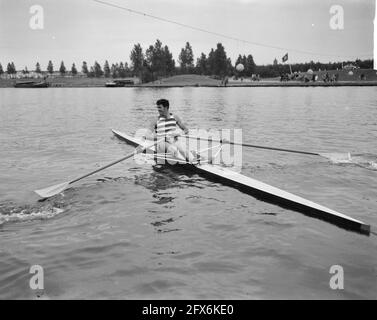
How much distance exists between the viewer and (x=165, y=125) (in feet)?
44.3

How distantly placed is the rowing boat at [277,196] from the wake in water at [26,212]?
4.61 m

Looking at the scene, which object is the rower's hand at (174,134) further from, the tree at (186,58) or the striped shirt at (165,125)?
the tree at (186,58)

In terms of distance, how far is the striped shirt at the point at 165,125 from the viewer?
Result: 1350 centimetres

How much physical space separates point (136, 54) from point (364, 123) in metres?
130

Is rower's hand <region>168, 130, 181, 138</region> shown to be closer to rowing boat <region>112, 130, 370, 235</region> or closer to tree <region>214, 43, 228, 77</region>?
rowing boat <region>112, 130, 370, 235</region>

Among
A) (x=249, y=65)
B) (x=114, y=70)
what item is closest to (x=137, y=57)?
(x=249, y=65)

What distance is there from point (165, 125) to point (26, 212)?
18.1ft

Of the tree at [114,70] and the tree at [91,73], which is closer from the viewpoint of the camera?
the tree at [114,70]

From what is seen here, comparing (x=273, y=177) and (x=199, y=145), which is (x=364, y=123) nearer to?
(x=199, y=145)

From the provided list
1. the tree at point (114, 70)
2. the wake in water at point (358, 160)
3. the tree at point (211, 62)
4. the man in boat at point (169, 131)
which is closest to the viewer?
the man in boat at point (169, 131)

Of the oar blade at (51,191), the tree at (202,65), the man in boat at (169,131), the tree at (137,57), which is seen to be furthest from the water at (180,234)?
the tree at (202,65)

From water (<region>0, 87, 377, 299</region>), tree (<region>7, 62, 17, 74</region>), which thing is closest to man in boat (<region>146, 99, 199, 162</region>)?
water (<region>0, 87, 377, 299</region>)
